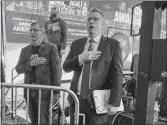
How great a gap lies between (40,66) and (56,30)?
373mm

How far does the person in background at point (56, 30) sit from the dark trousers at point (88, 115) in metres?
0.52

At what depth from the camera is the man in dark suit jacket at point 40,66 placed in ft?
6.48

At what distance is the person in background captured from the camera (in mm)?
1940

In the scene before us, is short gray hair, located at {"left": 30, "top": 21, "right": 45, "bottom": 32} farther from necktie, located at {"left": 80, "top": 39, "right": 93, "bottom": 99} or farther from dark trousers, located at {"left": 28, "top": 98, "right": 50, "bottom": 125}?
dark trousers, located at {"left": 28, "top": 98, "right": 50, "bottom": 125}

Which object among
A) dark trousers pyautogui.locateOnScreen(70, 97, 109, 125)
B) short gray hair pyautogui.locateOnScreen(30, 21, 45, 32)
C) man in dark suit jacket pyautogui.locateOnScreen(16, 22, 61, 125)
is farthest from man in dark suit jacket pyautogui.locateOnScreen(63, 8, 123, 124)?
short gray hair pyautogui.locateOnScreen(30, 21, 45, 32)

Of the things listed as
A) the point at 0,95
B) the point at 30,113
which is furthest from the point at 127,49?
the point at 0,95

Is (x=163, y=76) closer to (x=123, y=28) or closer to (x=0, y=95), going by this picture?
(x=123, y=28)

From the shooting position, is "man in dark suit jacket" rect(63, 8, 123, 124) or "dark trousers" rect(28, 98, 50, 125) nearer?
"man in dark suit jacket" rect(63, 8, 123, 124)

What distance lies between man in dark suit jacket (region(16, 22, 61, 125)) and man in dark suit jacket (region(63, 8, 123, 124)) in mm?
130

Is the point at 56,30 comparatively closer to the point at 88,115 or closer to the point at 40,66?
the point at 40,66

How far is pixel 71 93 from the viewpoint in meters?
1.87

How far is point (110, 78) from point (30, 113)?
0.85m

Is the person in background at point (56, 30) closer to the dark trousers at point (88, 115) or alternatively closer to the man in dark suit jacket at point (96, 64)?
the man in dark suit jacket at point (96, 64)

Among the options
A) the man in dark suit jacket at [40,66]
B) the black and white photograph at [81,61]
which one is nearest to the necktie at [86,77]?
the black and white photograph at [81,61]
